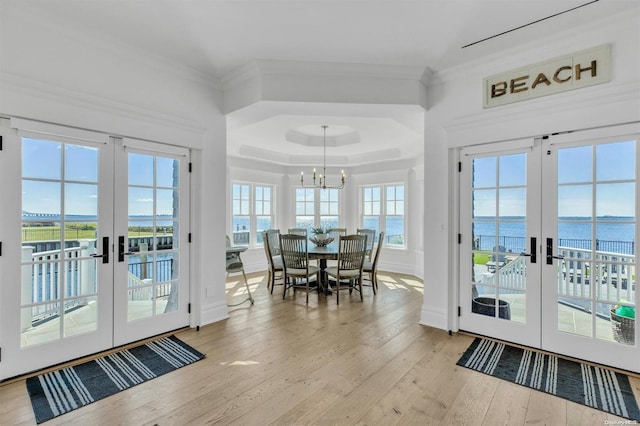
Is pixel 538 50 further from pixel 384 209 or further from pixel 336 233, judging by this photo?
pixel 336 233

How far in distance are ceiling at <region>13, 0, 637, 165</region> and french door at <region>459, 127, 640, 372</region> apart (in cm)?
102

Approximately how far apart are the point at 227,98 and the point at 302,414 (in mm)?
3342

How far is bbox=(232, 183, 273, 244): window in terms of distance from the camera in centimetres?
674

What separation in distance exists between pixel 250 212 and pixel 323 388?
16.9 feet

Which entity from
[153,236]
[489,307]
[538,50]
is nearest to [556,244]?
[489,307]

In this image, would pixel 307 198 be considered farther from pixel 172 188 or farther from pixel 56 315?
pixel 56 315

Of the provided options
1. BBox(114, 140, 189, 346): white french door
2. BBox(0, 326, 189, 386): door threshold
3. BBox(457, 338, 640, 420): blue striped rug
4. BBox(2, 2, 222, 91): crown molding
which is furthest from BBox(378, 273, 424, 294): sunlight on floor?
BBox(2, 2, 222, 91): crown molding

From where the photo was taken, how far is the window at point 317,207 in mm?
7641

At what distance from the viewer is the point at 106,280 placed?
9.36 ft

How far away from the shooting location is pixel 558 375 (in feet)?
7.97

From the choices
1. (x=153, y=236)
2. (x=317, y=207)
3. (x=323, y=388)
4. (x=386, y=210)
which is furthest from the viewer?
(x=317, y=207)

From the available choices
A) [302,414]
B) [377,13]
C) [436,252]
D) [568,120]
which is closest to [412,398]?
[302,414]

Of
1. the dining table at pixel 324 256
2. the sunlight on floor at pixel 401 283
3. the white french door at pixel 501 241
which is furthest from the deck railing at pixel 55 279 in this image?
A: the sunlight on floor at pixel 401 283

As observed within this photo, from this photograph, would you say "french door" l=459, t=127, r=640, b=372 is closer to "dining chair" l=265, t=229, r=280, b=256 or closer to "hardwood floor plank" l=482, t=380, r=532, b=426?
"hardwood floor plank" l=482, t=380, r=532, b=426
